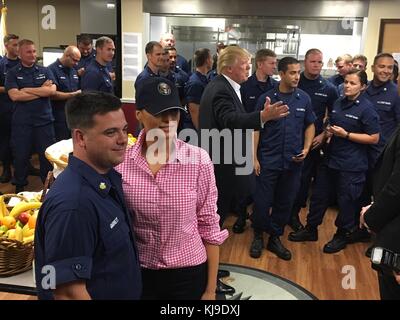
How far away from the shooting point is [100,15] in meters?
6.27

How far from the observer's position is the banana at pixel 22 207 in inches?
86.7

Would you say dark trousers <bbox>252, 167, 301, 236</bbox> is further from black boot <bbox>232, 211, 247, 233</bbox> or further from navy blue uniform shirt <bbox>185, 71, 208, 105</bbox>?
navy blue uniform shirt <bbox>185, 71, 208, 105</bbox>

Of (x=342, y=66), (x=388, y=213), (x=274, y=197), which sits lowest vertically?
(x=274, y=197)

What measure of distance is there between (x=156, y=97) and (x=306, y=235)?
256cm

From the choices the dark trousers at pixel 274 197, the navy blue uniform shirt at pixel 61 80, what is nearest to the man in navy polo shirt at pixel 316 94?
the dark trousers at pixel 274 197

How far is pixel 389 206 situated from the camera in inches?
61.0

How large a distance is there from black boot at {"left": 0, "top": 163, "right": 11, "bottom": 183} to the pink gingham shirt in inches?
160

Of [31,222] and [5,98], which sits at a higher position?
[5,98]

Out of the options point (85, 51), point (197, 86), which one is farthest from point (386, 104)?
point (85, 51)

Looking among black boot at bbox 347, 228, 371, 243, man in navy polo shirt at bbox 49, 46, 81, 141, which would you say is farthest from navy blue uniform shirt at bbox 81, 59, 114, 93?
black boot at bbox 347, 228, 371, 243

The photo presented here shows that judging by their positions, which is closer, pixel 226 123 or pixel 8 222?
pixel 8 222

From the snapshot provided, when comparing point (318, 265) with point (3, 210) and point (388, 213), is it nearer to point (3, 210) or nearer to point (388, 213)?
point (388, 213)

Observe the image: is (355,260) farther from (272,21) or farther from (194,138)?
(272,21)

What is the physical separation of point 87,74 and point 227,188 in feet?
8.22
